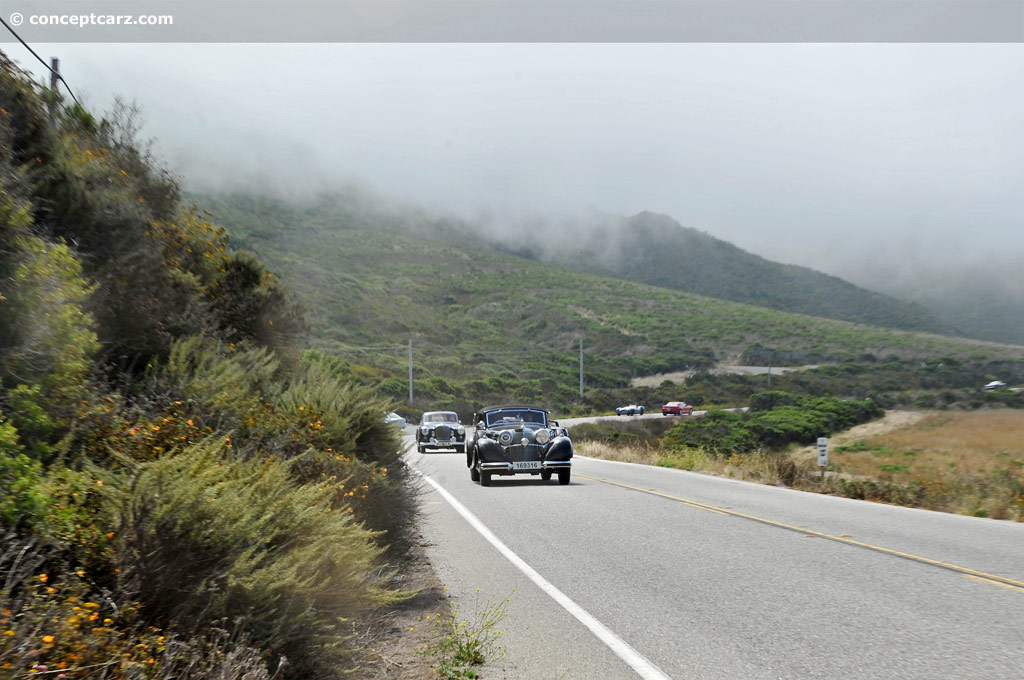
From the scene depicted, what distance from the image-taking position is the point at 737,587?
308 inches

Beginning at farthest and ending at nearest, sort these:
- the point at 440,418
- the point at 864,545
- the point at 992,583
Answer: the point at 440,418 < the point at 864,545 < the point at 992,583

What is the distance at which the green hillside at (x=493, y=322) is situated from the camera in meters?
79.6

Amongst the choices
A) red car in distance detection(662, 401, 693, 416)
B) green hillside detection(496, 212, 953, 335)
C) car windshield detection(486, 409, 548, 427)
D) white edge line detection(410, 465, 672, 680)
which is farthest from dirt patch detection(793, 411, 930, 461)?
green hillside detection(496, 212, 953, 335)

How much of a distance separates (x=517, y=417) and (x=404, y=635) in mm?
13099

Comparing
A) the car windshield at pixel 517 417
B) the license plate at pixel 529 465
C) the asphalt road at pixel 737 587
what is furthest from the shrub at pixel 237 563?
the car windshield at pixel 517 417

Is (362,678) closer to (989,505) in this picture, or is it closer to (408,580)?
(408,580)

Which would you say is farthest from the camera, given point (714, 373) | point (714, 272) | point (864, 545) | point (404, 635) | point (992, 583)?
point (714, 272)

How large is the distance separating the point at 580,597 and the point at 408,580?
1.73 metres

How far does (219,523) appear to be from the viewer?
4.34m

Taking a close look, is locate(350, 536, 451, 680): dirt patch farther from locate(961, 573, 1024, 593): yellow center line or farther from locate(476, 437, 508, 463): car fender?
locate(476, 437, 508, 463): car fender

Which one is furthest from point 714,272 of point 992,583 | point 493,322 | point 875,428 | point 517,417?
point 992,583

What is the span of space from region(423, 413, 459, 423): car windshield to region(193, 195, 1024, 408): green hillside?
30.8 m

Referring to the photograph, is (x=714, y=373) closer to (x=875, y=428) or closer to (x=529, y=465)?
(x=875, y=428)

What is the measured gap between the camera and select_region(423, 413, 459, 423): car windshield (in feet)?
113
